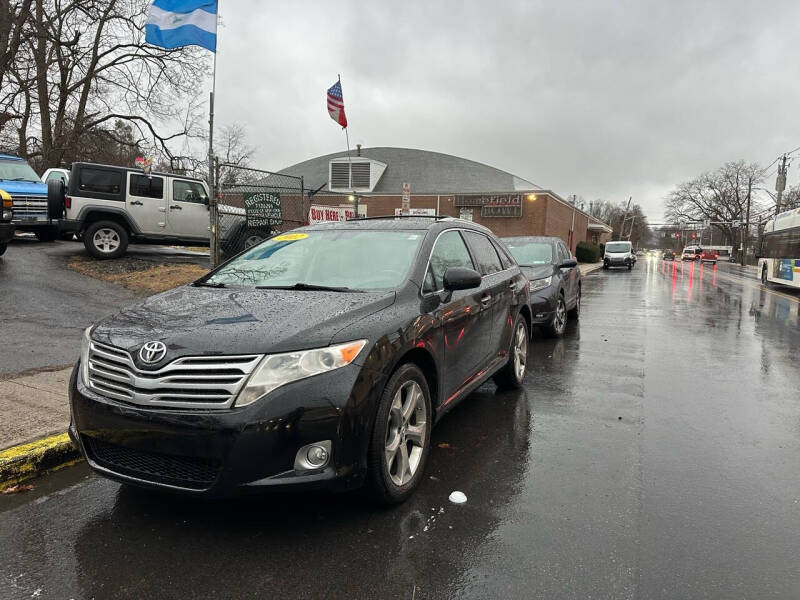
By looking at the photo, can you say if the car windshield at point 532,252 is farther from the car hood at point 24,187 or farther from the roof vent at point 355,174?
the roof vent at point 355,174

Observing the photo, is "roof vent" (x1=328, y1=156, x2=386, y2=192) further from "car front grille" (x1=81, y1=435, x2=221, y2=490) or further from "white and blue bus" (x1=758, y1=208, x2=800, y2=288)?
"car front grille" (x1=81, y1=435, x2=221, y2=490)

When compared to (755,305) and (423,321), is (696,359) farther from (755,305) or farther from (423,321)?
(755,305)

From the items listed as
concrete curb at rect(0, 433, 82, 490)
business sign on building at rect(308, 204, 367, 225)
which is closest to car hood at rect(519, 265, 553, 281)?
business sign on building at rect(308, 204, 367, 225)

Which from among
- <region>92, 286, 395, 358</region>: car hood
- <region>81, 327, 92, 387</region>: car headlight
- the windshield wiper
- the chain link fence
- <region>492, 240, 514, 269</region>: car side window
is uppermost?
the chain link fence

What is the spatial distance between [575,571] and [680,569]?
0.51 meters

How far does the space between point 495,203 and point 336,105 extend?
73.0 feet

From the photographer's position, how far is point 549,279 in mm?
8930

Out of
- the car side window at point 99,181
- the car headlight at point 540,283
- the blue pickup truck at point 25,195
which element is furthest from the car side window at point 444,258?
the blue pickup truck at point 25,195

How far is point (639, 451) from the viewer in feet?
13.5

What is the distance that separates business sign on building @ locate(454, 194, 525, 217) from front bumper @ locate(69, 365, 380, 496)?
34627mm

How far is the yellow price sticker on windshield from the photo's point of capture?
458 cm

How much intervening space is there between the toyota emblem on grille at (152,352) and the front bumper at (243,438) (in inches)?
9.5

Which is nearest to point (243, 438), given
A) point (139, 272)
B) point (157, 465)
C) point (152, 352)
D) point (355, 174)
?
point (157, 465)

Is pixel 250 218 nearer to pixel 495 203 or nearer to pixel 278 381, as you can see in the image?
pixel 278 381
